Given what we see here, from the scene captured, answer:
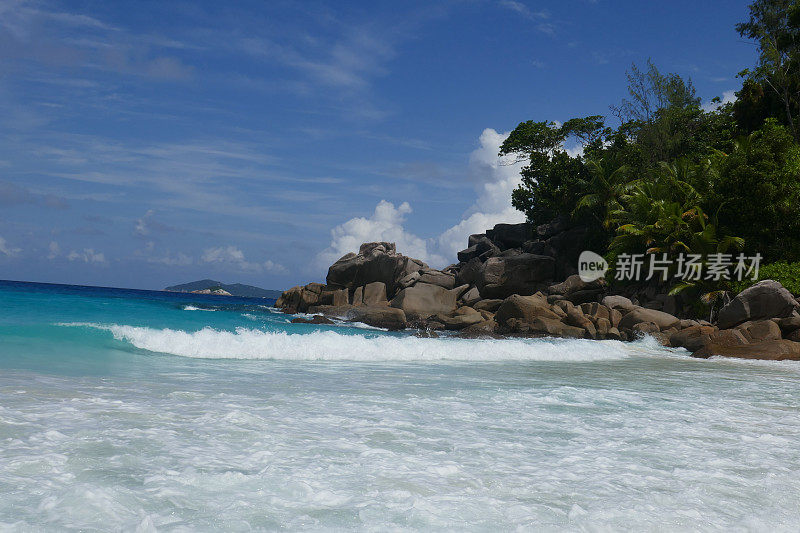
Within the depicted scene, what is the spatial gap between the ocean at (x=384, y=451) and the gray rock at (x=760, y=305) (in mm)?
12050

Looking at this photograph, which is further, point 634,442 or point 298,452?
point 634,442

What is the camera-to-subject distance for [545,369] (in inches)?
483

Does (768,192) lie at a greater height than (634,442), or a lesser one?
greater

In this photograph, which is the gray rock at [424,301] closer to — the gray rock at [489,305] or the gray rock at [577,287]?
the gray rock at [489,305]

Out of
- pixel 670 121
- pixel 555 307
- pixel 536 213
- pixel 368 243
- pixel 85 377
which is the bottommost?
pixel 85 377

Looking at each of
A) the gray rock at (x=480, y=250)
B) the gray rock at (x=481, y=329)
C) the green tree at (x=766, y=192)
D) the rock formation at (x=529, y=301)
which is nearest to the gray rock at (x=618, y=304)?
the rock formation at (x=529, y=301)

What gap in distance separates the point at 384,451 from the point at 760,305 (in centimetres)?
2040

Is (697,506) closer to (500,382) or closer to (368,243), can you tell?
(500,382)

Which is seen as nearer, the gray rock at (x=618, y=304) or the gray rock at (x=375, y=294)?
the gray rock at (x=618, y=304)

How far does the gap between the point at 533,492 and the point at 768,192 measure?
25.2 m

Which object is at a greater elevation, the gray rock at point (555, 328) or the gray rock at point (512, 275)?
the gray rock at point (512, 275)

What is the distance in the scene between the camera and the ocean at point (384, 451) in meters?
3.34

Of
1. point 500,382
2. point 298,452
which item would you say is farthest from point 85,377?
point 500,382

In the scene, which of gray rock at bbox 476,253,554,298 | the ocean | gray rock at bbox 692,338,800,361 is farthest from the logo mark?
the ocean
